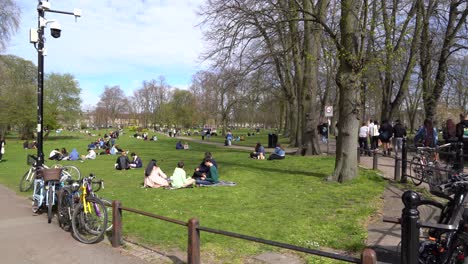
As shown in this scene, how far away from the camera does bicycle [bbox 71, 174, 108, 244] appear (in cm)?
652

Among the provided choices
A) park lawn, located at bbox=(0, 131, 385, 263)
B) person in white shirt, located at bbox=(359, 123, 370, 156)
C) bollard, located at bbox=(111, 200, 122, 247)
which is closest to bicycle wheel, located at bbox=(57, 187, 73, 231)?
park lawn, located at bbox=(0, 131, 385, 263)

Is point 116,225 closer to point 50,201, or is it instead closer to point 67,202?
point 67,202

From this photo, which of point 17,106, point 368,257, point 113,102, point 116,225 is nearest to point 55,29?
point 116,225

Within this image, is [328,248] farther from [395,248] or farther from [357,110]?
[357,110]

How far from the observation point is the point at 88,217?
6723 mm

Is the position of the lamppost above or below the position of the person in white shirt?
above

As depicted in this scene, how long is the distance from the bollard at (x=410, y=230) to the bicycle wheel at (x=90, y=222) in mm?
4910

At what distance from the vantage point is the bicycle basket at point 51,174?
8.00 metres

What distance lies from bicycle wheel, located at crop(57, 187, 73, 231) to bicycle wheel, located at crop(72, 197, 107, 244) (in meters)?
0.50

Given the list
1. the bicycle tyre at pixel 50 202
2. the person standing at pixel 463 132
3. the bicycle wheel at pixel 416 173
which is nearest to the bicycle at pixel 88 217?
the bicycle tyre at pixel 50 202

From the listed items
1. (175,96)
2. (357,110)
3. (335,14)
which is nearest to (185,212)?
(357,110)

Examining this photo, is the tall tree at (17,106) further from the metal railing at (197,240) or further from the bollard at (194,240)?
the bollard at (194,240)

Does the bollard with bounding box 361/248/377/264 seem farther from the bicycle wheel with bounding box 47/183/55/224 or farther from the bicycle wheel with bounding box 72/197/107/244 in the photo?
the bicycle wheel with bounding box 47/183/55/224

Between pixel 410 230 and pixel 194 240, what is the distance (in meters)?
2.70
